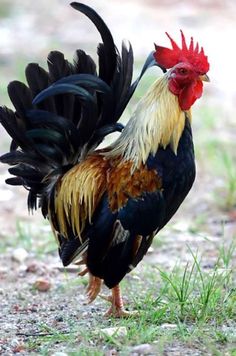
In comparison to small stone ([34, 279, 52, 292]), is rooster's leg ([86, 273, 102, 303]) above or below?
above

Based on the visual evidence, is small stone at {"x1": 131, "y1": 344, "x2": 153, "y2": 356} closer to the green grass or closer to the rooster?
the green grass

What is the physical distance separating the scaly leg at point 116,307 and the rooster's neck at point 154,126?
2.40 feet

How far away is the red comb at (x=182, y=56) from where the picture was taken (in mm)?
4871

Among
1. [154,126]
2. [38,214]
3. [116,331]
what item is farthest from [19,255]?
[116,331]

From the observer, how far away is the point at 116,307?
16.3 feet

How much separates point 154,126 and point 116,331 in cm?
115

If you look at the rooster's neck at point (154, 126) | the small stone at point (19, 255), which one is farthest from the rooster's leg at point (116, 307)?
the small stone at point (19, 255)

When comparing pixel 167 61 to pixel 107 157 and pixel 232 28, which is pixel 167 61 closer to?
pixel 107 157

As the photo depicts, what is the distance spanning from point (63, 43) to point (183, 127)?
7304mm

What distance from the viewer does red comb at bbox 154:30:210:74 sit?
4871mm

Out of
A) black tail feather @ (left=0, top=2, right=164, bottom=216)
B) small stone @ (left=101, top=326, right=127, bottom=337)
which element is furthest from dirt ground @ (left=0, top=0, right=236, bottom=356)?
black tail feather @ (left=0, top=2, right=164, bottom=216)

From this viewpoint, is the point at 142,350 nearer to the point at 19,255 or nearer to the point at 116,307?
the point at 116,307

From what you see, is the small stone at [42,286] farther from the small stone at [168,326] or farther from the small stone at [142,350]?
the small stone at [142,350]

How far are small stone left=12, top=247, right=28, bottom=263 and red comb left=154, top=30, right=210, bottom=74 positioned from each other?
2.13 metres
